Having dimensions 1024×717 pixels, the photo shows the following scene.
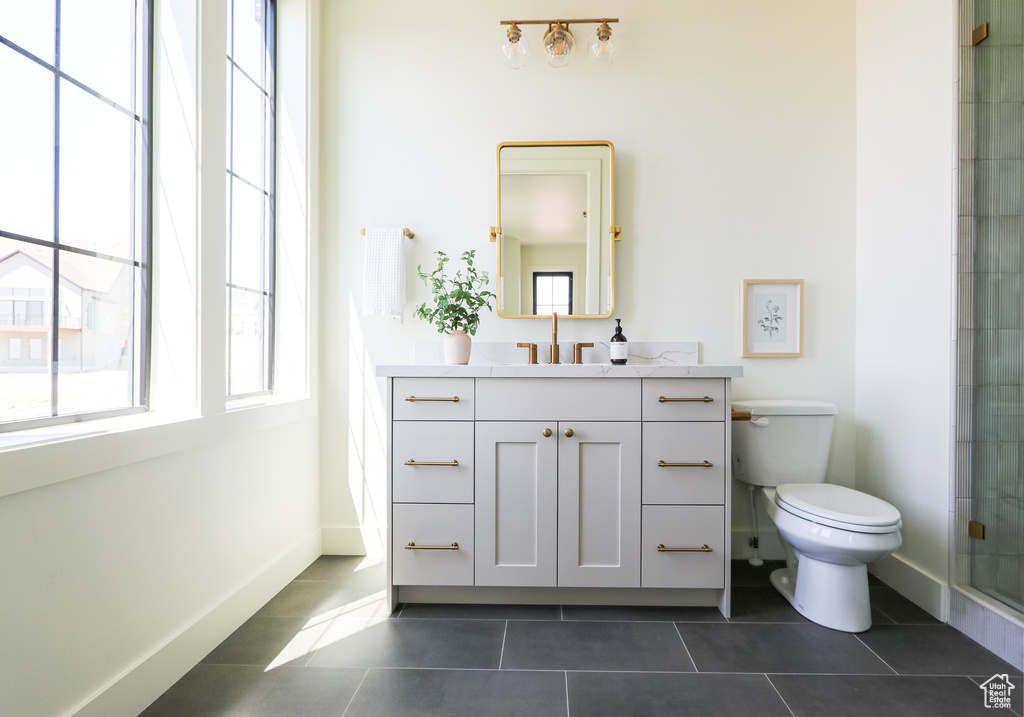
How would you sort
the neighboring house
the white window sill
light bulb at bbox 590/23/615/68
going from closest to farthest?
the white window sill → the neighboring house → light bulb at bbox 590/23/615/68

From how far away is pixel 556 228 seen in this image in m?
2.34

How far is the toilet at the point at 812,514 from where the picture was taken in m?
1.68

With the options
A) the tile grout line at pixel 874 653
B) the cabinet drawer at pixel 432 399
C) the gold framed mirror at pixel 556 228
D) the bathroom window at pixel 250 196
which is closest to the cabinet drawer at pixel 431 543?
the cabinet drawer at pixel 432 399

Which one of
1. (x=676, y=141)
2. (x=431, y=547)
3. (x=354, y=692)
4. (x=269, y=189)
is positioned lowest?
(x=354, y=692)

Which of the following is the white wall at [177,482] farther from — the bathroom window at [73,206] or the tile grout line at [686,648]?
the tile grout line at [686,648]

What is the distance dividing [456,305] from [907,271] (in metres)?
1.74

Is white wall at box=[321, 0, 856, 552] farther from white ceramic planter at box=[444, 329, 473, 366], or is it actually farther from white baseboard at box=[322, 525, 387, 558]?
white baseboard at box=[322, 525, 387, 558]

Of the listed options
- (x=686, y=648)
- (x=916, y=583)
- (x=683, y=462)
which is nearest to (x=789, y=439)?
(x=683, y=462)

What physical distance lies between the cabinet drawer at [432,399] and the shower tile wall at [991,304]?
1.67m

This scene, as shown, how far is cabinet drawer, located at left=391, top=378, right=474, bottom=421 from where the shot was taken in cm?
186

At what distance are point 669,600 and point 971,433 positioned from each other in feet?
3.81

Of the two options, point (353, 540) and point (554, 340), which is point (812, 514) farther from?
point (353, 540)

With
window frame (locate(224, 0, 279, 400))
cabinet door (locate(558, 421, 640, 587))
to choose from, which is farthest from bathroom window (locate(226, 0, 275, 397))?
cabinet door (locate(558, 421, 640, 587))

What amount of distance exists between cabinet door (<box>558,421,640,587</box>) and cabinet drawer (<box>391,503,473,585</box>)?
1.10 feet
